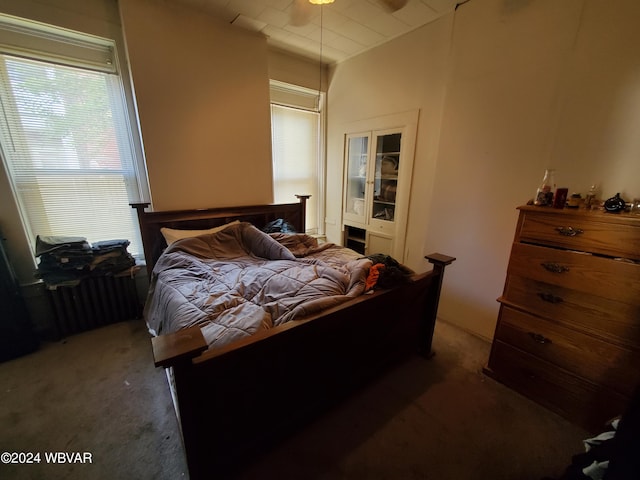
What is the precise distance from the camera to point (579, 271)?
55.1 inches

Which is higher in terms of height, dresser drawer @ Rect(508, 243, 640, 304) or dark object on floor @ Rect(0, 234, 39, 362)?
dresser drawer @ Rect(508, 243, 640, 304)

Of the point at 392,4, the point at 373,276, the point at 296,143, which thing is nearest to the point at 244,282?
the point at 373,276

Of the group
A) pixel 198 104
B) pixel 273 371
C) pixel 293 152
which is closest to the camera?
pixel 273 371

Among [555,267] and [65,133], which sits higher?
[65,133]

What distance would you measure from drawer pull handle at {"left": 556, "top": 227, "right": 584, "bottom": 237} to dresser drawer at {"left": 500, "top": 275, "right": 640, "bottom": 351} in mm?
323

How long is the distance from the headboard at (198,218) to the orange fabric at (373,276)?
1724mm

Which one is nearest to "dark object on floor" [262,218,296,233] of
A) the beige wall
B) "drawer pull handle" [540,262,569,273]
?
the beige wall

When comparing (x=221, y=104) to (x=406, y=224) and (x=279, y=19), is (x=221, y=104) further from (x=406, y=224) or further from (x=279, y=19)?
(x=406, y=224)

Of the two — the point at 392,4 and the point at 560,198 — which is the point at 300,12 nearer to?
the point at 392,4

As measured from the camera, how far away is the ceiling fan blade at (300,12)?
6.63ft

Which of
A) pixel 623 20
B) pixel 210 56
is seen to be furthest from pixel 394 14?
pixel 210 56

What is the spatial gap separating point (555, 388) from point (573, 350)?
0.92 feet

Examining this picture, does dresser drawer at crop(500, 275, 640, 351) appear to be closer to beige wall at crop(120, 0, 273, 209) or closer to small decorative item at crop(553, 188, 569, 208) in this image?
small decorative item at crop(553, 188, 569, 208)

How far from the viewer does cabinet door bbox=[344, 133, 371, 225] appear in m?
3.13
